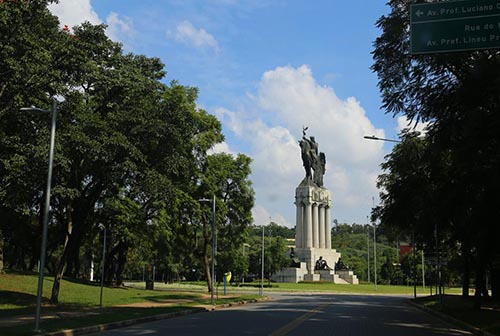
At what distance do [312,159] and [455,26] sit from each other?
77.5 metres

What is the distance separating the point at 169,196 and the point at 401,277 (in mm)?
84952

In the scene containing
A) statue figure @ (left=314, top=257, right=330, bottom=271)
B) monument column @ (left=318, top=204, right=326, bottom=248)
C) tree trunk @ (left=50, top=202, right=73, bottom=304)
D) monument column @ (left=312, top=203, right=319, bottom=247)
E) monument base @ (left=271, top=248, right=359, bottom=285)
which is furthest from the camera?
monument column @ (left=318, top=204, right=326, bottom=248)

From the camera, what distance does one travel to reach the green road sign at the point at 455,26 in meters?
12.7

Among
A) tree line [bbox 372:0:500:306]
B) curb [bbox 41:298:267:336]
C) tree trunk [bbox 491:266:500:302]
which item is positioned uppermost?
tree line [bbox 372:0:500:306]

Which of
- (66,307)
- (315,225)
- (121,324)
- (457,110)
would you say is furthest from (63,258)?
(315,225)

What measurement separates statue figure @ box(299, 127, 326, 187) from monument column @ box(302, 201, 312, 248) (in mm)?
6927

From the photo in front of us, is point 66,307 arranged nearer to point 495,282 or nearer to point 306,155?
point 495,282

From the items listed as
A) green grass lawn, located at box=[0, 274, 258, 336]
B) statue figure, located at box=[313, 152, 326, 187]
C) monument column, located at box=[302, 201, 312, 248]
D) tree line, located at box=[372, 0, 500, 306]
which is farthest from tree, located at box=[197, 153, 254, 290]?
statue figure, located at box=[313, 152, 326, 187]

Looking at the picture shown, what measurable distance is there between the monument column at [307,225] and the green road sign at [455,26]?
228ft

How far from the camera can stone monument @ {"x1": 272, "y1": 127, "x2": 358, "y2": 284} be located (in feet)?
264

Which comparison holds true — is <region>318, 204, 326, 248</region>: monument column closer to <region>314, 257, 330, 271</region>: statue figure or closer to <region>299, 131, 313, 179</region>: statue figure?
<region>314, 257, 330, 271</region>: statue figure

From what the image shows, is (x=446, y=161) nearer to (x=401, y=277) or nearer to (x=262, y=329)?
(x=262, y=329)

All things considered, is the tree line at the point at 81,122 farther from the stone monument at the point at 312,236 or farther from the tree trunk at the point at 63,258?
the stone monument at the point at 312,236

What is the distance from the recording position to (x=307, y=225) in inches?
3246
